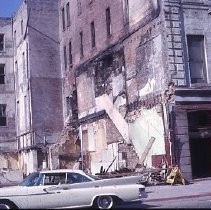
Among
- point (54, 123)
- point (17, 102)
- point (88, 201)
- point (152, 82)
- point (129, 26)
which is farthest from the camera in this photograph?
point (17, 102)

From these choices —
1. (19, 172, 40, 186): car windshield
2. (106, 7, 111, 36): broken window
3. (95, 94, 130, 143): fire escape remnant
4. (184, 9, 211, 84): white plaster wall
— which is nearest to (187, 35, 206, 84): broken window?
(184, 9, 211, 84): white plaster wall

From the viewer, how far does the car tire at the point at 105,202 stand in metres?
12.7

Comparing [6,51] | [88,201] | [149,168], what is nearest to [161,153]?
[149,168]

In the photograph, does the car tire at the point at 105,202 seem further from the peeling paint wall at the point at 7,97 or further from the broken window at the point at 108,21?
the peeling paint wall at the point at 7,97

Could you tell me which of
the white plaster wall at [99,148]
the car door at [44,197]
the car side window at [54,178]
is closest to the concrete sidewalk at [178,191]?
the car side window at [54,178]

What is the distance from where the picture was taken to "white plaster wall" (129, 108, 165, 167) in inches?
889

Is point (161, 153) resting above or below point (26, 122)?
below

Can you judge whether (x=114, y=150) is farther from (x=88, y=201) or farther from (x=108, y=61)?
(x=88, y=201)

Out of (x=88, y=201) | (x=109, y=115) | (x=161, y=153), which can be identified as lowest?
(x=88, y=201)

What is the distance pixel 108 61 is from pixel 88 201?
1703cm

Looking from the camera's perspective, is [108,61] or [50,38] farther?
[50,38]

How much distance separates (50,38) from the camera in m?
36.0

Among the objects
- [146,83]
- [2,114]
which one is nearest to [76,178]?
[146,83]

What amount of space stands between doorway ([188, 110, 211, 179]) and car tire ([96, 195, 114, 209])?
10.6m
